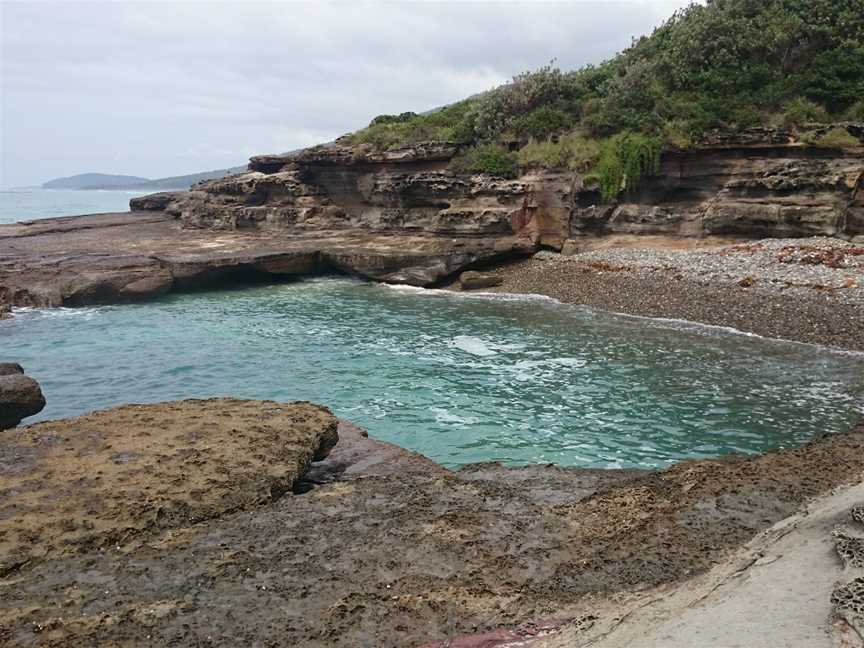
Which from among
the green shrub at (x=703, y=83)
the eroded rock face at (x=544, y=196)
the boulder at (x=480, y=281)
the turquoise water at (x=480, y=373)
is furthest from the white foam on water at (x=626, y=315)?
the green shrub at (x=703, y=83)

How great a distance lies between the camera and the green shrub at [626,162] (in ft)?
91.5

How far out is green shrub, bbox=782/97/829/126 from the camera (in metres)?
25.7

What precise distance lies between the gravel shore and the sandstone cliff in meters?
1.57

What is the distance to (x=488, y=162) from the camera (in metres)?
32.0

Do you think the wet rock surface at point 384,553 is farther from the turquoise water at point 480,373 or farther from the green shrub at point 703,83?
the green shrub at point 703,83

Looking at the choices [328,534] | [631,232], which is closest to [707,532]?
[328,534]

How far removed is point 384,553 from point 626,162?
85.0 ft

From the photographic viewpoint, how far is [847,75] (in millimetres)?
26797

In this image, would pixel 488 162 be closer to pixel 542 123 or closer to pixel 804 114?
pixel 542 123

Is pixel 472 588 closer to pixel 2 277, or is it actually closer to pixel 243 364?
pixel 243 364

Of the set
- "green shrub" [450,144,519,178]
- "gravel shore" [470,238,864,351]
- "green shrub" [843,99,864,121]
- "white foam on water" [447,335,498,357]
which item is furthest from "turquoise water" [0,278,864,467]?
"green shrub" [843,99,864,121]

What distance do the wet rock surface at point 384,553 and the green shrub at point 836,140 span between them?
20107mm

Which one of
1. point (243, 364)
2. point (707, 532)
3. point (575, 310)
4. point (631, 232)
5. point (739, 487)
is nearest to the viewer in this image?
point (707, 532)

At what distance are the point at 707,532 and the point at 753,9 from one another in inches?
1306
